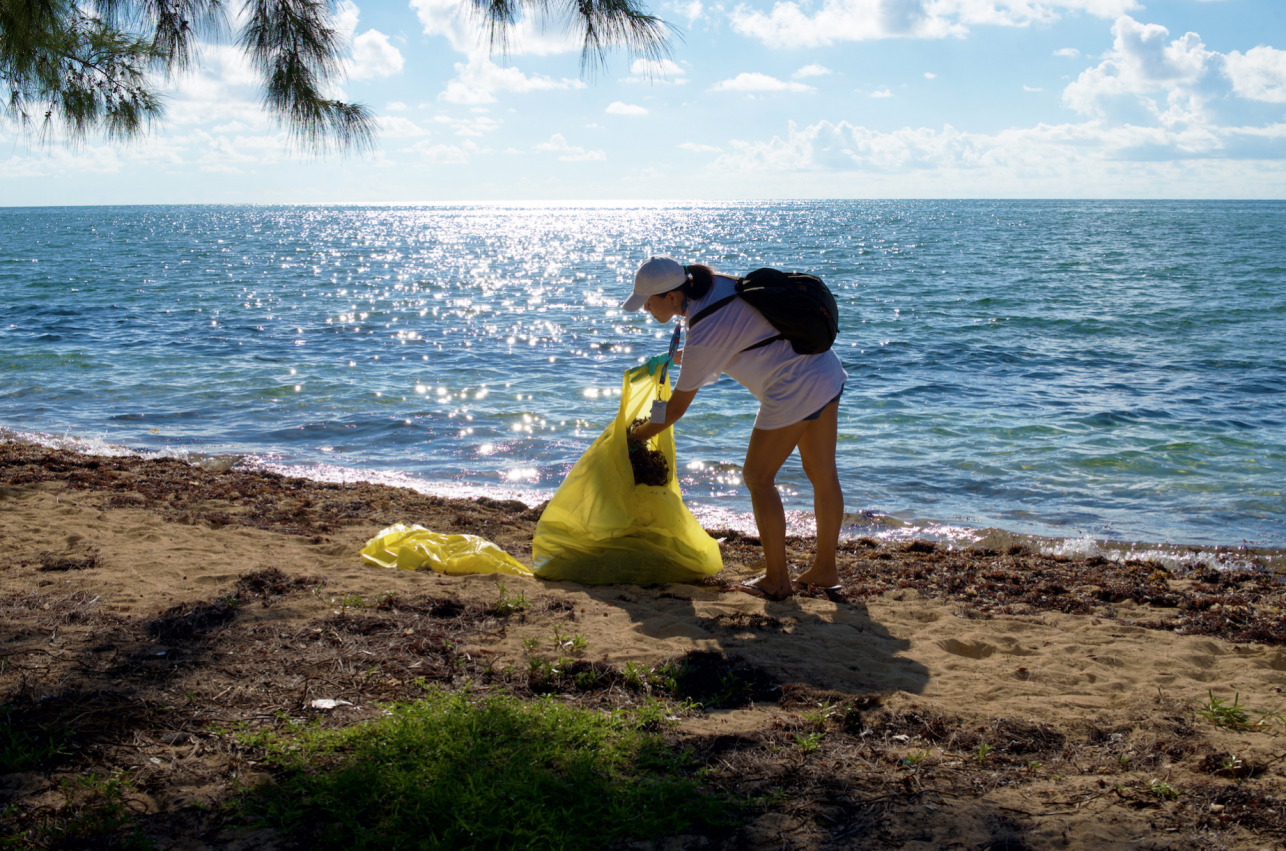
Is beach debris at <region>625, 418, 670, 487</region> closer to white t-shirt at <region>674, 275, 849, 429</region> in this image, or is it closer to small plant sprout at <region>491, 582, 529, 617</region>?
white t-shirt at <region>674, 275, 849, 429</region>

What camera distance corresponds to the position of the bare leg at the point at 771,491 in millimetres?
4242

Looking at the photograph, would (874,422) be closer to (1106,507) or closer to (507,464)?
(1106,507)

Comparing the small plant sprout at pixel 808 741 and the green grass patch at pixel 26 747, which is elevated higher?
the green grass patch at pixel 26 747

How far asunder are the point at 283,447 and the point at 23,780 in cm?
714

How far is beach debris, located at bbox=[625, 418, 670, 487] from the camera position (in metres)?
4.52

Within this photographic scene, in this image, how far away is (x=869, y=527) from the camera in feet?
22.3

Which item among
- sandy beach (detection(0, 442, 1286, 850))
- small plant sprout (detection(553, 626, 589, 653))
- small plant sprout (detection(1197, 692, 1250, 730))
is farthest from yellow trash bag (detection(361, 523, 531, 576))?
small plant sprout (detection(1197, 692, 1250, 730))

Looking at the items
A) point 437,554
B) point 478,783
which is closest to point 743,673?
point 478,783

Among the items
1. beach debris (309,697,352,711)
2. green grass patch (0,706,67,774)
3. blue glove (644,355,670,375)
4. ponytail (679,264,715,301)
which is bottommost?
beach debris (309,697,352,711)

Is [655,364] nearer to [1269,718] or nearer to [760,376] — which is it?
[760,376]

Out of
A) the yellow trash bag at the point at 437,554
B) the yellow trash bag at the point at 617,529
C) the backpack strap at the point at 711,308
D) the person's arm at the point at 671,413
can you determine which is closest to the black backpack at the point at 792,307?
the backpack strap at the point at 711,308

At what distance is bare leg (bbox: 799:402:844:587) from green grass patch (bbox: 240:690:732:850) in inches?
82.5

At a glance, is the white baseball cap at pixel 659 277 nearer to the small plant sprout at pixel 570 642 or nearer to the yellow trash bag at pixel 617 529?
the yellow trash bag at pixel 617 529

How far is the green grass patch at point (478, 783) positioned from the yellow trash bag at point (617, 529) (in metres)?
1.82
